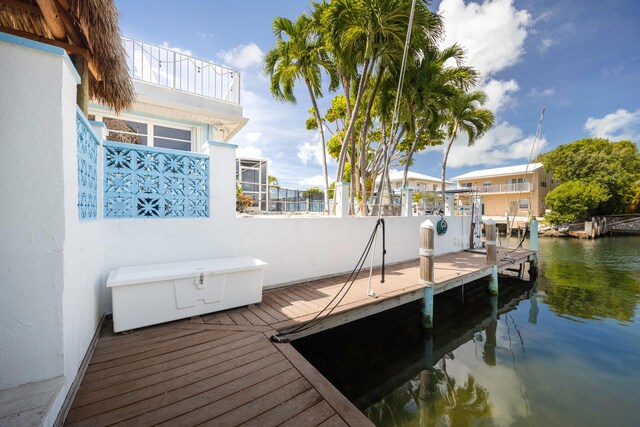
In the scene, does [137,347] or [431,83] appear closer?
[137,347]

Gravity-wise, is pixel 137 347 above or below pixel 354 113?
below

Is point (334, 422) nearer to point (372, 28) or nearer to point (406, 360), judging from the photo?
point (406, 360)

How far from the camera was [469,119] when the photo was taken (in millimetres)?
12375

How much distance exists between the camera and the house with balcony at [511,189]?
Answer: 28.5 meters

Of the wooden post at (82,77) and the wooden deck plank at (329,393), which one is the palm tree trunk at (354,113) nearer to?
the wooden post at (82,77)

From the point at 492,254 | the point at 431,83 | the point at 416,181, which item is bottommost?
the point at 492,254

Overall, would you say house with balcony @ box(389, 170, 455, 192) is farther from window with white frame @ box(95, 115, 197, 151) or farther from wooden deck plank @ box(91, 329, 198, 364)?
wooden deck plank @ box(91, 329, 198, 364)

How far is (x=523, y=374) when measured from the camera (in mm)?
4207

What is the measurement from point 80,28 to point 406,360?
267 inches

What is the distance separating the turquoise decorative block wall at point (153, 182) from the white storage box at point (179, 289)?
877 millimetres

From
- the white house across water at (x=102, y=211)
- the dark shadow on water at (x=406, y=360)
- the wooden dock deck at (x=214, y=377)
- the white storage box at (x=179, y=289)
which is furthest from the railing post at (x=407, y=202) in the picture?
the white storage box at (x=179, y=289)

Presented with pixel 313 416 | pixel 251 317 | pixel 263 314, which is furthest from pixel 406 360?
pixel 313 416

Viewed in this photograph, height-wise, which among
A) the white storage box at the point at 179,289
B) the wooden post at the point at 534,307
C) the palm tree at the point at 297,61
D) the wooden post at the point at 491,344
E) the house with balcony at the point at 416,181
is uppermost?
the palm tree at the point at 297,61

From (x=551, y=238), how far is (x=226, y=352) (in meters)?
29.8
